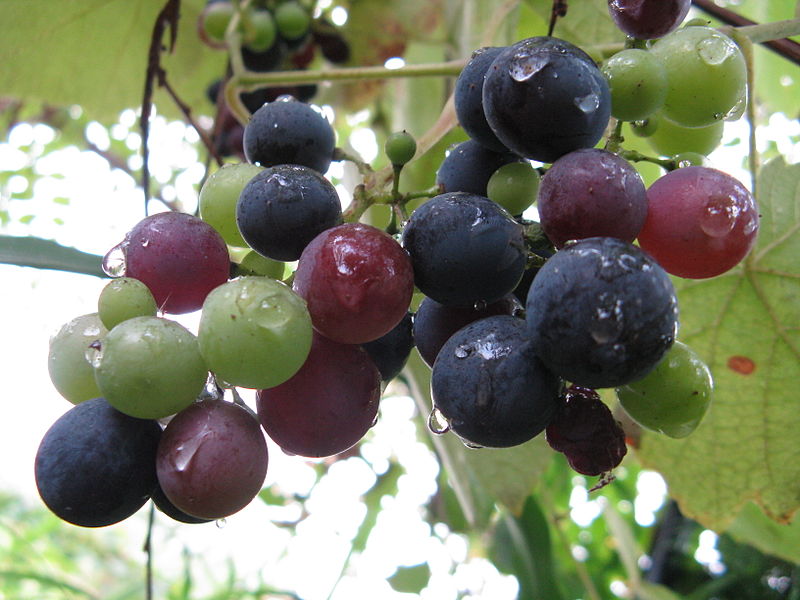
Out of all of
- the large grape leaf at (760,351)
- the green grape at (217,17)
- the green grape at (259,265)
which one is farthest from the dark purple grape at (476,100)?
the green grape at (217,17)

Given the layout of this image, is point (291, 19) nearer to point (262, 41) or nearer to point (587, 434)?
point (262, 41)

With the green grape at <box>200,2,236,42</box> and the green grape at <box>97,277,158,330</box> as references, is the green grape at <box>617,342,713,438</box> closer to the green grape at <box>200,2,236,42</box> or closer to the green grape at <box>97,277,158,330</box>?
the green grape at <box>97,277,158,330</box>

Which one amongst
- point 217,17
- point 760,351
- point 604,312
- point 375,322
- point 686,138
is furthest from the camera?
point 217,17

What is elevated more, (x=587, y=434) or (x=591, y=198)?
(x=591, y=198)

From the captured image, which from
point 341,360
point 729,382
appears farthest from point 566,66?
point 729,382

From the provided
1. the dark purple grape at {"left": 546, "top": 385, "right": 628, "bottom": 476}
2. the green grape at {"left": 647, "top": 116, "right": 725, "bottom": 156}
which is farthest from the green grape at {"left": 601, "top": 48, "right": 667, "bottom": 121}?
the dark purple grape at {"left": 546, "top": 385, "right": 628, "bottom": 476}

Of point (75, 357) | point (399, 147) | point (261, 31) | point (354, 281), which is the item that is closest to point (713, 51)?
point (399, 147)
